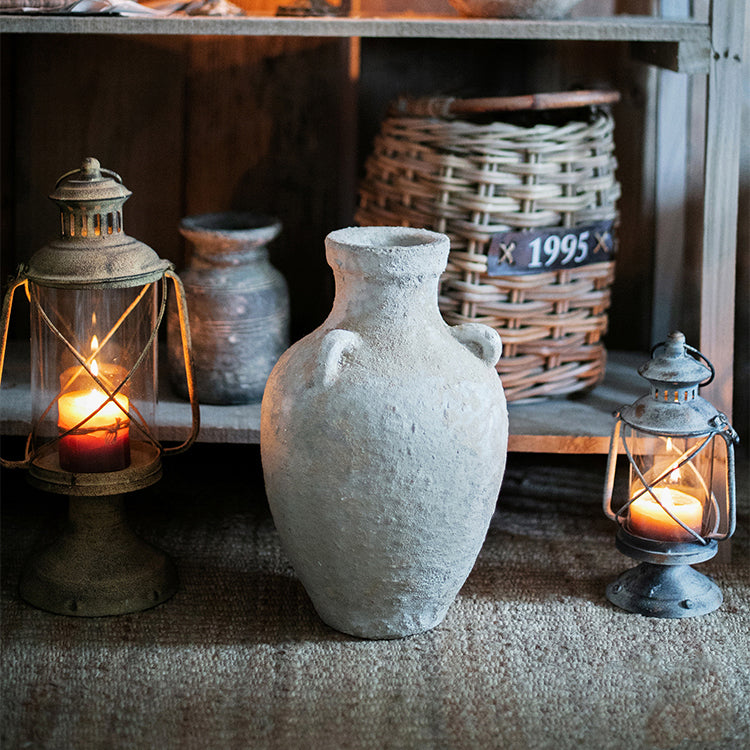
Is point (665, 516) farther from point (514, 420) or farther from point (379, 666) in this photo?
point (379, 666)

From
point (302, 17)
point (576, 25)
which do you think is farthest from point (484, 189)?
point (302, 17)

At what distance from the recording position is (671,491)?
1.53 metres

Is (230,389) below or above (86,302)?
below

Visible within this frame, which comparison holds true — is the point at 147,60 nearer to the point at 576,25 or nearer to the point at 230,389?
the point at 230,389

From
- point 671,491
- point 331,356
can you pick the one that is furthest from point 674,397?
point 331,356

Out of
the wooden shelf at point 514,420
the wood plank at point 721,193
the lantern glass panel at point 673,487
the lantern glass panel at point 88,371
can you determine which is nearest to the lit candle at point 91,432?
the lantern glass panel at point 88,371

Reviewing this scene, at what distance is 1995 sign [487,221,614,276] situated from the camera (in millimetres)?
1644

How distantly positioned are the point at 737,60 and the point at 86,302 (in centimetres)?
102

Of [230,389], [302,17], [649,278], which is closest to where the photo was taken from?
[302,17]

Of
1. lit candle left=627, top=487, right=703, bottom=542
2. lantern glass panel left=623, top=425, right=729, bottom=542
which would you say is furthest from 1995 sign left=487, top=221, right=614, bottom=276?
lit candle left=627, top=487, right=703, bottom=542

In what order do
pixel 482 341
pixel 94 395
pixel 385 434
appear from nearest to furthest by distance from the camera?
pixel 385 434 < pixel 482 341 < pixel 94 395

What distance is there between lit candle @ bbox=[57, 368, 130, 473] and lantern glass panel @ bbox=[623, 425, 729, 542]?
0.73 metres

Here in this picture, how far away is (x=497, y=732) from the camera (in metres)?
1.24

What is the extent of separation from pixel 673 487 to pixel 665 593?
0.15 m
